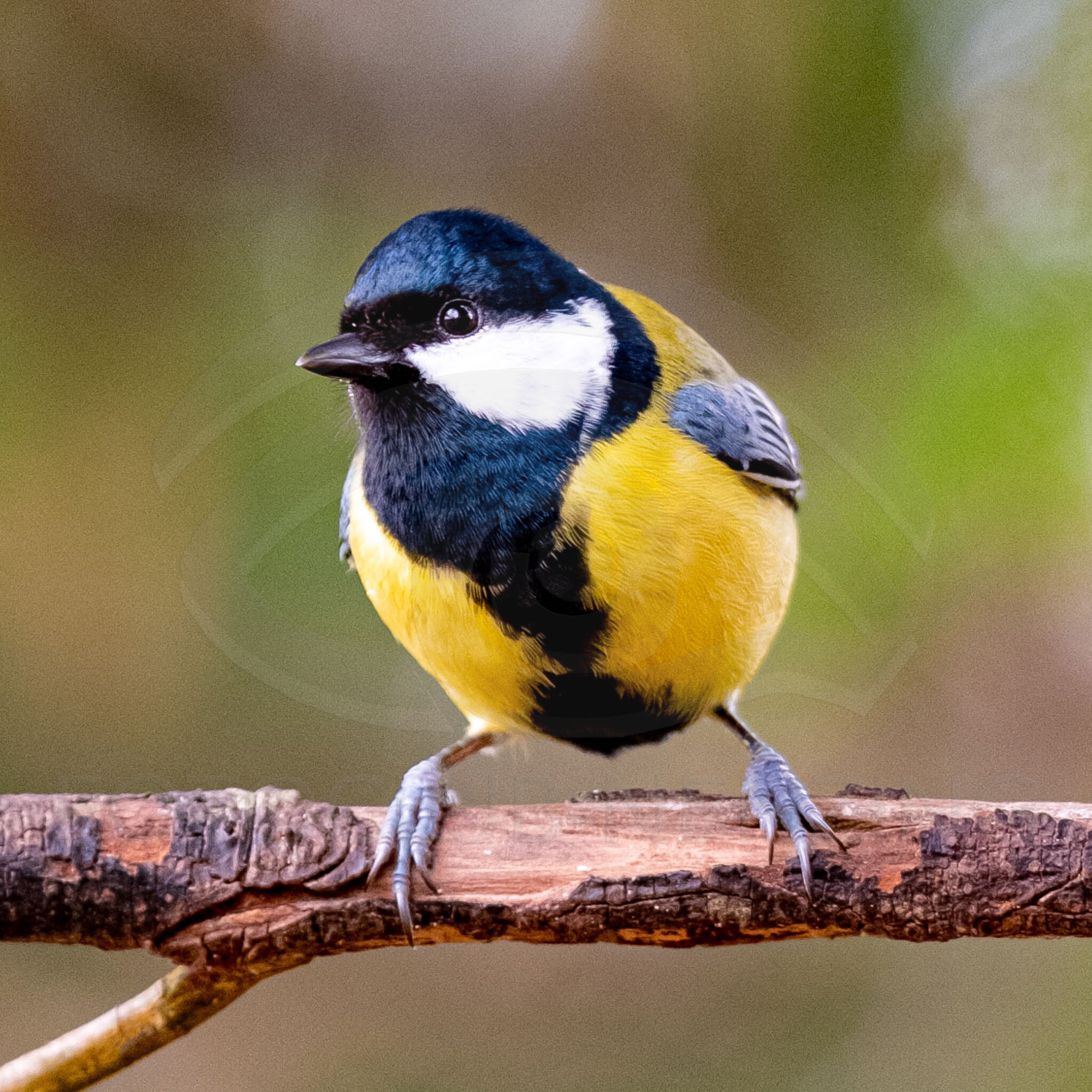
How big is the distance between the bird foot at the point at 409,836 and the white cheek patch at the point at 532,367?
33cm

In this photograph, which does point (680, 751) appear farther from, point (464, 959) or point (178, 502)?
point (178, 502)

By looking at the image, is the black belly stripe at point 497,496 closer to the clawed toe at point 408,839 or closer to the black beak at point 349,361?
the black beak at point 349,361

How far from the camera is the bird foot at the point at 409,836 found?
32.4 inches

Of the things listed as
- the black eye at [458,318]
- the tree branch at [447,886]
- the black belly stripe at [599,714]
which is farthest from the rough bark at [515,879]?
the black eye at [458,318]

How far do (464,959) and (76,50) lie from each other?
1088 millimetres

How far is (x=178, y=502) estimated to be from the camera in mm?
1026

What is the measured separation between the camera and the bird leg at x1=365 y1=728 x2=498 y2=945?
0.83 m

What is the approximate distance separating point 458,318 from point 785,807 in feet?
1.57

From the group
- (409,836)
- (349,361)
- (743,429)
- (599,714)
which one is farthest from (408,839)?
(743,429)

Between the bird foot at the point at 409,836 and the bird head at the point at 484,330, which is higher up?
the bird head at the point at 484,330

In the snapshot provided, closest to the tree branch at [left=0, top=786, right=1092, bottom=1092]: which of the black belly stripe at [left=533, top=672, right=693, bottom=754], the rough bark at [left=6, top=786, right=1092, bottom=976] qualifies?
the rough bark at [left=6, top=786, right=1092, bottom=976]

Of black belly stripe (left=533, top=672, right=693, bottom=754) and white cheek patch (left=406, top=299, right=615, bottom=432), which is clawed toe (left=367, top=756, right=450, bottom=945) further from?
white cheek patch (left=406, top=299, right=615, bottom=432)

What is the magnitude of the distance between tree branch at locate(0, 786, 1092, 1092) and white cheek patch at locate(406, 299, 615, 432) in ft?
1.08

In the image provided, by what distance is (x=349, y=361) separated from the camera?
77cm
